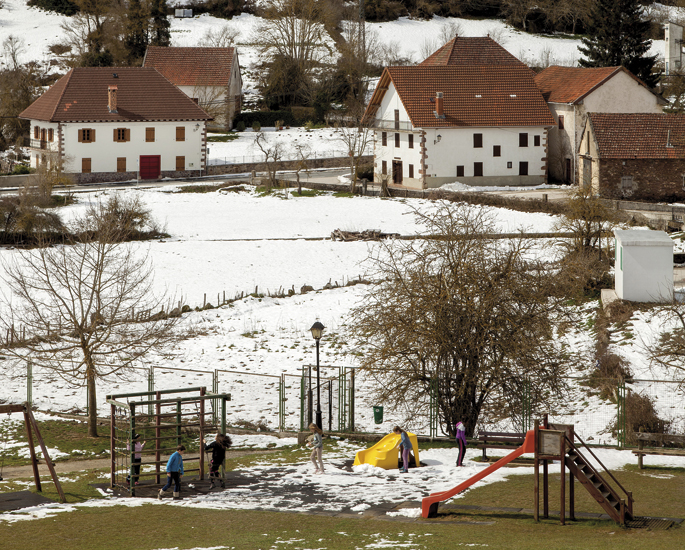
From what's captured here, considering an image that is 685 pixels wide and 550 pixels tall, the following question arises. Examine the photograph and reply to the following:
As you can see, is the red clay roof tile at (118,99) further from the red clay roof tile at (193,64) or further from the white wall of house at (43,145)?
the red clay roof tile at (193,64)

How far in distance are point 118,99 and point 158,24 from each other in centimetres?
2456

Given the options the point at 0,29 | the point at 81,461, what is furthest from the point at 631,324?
the point at 0,29

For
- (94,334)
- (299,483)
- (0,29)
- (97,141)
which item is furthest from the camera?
(0,29)

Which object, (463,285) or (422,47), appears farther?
(422,47)

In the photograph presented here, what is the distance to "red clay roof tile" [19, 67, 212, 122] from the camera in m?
58.8

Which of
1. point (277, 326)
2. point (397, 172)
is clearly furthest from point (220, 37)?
point (277, 326)

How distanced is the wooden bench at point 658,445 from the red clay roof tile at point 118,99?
47.6 m

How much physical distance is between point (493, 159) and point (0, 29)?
57977 mm

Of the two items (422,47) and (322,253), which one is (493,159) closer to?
(322,253)

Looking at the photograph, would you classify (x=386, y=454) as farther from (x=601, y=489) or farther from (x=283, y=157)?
(x=283, y=157)

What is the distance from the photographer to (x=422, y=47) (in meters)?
92.8

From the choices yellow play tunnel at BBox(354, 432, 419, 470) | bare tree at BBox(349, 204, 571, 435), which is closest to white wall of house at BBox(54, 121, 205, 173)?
bare tree at BBox(349, 204, 571, 435)

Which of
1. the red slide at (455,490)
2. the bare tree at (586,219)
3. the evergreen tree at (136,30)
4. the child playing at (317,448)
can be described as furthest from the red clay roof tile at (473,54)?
the red slide at (455,490)

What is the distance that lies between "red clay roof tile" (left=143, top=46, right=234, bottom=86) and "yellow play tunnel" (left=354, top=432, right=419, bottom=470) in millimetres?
57452
